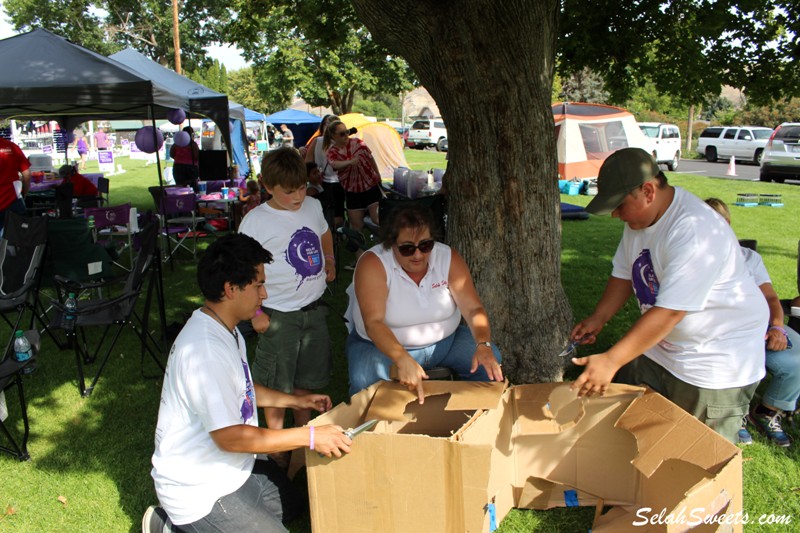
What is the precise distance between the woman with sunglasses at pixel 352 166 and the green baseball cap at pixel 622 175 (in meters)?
5.41

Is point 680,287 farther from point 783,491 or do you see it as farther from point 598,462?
point 783,491

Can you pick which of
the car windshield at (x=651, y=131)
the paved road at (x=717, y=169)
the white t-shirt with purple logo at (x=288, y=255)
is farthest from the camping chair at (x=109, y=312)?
the car windshield at (x=651, y=131)

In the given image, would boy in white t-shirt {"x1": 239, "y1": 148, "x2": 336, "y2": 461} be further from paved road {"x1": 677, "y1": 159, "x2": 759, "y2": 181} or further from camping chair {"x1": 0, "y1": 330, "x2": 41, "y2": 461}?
paved road {"x1": 677, "y1": 159, "x2": 759, "y2": 181}

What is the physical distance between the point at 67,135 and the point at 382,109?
6819cm

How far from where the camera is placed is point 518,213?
366 centimetres

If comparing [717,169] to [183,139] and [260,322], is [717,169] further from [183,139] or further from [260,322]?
[260,322]

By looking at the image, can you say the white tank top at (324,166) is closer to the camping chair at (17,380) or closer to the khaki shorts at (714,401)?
the camping chair at (17,380)

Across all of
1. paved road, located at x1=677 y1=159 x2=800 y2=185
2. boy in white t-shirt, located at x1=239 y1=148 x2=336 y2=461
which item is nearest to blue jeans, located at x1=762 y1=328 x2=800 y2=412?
boy in white t-shirt, located at x1=239 y1=148 x2=336 y2=461

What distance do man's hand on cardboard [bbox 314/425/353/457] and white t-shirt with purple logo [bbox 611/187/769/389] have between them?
50.0 inches

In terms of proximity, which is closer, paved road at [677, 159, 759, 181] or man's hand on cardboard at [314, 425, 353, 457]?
man's hand on cardboard at [314, 425, 353, 457]

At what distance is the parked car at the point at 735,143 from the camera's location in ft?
74.1

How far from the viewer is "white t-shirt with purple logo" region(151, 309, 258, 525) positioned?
7.03 feet

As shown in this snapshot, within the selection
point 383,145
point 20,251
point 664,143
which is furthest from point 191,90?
point 664,143

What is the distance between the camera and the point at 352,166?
7844 millimetres
